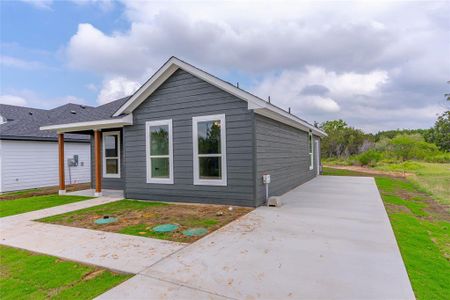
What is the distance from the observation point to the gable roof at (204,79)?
6.16 metres

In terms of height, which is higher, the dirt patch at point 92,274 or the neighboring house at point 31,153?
the neighboring house at point 31,153

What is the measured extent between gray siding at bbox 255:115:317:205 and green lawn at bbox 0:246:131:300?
13.9 feet

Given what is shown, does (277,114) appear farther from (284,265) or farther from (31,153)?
(31,153)

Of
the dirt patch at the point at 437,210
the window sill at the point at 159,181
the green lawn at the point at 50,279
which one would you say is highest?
the window sill at the point at 159,181

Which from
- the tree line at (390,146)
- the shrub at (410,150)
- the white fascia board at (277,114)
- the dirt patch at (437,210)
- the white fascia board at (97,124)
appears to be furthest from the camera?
the shrub at (410,150)

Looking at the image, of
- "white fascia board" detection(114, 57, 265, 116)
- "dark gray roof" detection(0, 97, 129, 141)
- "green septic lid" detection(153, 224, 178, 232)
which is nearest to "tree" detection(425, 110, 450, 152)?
"white fascia board" detection(114, 57, 265, 116)

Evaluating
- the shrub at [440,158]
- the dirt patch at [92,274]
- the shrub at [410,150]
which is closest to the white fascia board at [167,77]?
the dirt patch at [92,274]

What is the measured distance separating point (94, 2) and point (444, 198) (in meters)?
14.5

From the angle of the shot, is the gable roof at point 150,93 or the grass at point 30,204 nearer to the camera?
the gable roof at point 150,93

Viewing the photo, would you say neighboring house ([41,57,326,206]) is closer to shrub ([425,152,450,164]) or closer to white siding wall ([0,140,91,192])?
white siding wall ([0,140,91,192])

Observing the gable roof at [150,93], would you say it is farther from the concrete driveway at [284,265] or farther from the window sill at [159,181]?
the concrete driveway at [284,265]

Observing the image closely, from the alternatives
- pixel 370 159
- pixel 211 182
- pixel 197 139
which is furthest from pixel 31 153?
pixel 370 159

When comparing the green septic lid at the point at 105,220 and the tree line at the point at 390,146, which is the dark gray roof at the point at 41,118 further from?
the tree line at the point at 390,146

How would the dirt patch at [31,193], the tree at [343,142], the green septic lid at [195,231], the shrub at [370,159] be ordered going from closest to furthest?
the green septic lid at [195,231] < the dirt patch at [31,193] < the shrub at [370,159] < the tree at [343,142]
